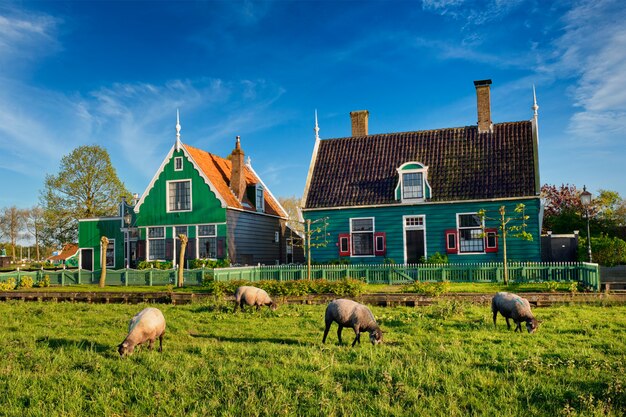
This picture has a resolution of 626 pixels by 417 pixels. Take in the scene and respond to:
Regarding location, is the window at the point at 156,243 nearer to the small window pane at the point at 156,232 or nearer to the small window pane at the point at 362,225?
the small window pane at the point at 156,232

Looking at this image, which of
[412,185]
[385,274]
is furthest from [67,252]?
[385,274]

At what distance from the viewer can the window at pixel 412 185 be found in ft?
95.7

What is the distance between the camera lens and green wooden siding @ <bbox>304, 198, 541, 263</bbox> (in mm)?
27094

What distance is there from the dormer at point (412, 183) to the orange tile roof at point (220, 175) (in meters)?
10.7

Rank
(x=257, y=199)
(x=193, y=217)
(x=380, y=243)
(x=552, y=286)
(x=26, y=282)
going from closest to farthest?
(x=552, y=286) → (x=26, y=282) → (x=380, y=243) → (x=193, y=217) → (x=257, y=199)

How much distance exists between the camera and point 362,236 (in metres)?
29.9

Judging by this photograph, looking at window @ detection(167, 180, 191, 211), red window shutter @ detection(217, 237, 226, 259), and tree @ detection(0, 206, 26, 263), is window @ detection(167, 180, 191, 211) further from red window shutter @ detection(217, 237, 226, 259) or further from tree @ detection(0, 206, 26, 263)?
tree @ detection(0, 206, 26, 263)

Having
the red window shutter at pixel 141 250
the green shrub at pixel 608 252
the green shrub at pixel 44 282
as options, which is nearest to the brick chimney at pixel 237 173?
the red window shutter at pixel 141 250

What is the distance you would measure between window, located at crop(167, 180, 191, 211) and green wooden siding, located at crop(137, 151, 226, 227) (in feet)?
0.89

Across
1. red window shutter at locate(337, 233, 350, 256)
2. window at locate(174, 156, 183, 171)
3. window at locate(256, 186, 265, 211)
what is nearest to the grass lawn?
red window shutter at locate(337, 233, 350, 256)

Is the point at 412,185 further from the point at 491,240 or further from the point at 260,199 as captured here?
the point at 260,199

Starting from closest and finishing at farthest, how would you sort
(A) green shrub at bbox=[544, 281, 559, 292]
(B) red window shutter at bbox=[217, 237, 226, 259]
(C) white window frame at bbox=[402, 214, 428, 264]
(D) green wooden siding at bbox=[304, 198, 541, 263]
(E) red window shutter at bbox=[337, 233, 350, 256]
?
(A) green shrub at bbox=[544, 281, 559, 292] → (D) green wooden siding at bbox=[304, 198, 541, 263] → (C) white window frame at bbox=[402, 214, 428, 264] → (E) red window shutter at bbox=[337, 233, 350, 256] → (B) red window shutter at bbox=[217, 237, 226, 259]

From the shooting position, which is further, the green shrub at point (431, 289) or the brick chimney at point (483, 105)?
the brick chimney at point (483, 105)

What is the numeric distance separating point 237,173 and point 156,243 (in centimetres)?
706
